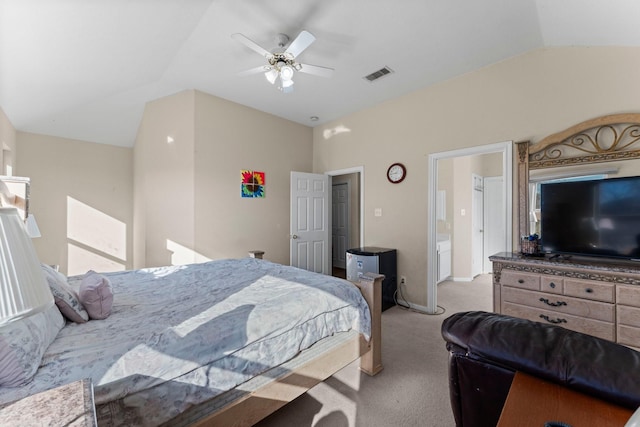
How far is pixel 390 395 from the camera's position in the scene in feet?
6.33

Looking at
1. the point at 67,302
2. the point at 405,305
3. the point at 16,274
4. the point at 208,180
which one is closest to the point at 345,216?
the point at 405,305

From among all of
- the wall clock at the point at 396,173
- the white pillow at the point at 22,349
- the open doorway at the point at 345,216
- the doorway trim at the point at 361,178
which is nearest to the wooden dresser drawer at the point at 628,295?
the wall clock at the point at 396,173

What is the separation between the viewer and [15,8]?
172cm

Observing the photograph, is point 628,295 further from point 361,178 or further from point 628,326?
point 361,178

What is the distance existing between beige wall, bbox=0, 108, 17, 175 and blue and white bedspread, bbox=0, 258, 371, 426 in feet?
8.68

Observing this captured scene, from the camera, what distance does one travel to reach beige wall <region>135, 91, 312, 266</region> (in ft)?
12.1

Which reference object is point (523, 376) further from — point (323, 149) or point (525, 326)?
point (323, 149)

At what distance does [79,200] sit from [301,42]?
4.70 m

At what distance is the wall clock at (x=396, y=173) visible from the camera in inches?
151

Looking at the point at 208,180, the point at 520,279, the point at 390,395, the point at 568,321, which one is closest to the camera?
the point at 390,395

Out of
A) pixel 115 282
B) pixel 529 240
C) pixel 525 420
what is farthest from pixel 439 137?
pixel 115 282

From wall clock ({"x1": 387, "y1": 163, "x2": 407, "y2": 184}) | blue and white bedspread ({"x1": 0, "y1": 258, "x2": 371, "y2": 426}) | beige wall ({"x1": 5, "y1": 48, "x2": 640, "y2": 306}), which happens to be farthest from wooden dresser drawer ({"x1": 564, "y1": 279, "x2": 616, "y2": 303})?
wall clock ({"x1": 387, "y1": 163, "x2": 407, "y2": 184})

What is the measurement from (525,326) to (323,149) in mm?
4339

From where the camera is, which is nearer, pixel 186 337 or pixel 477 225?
pixel 186 337
